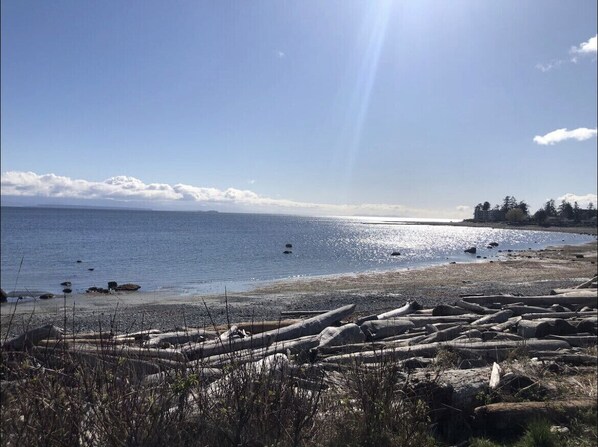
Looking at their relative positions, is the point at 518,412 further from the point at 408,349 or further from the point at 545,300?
the point at 545,300

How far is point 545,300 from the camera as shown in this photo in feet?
45.5

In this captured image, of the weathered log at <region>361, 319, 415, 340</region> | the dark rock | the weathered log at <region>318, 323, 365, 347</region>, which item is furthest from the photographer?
the dark rock

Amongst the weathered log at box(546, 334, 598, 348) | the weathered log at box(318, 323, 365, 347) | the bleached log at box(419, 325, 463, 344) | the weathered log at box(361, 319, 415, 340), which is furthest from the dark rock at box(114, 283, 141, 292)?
A: the weathered log at box(546, 334, 598, 348)

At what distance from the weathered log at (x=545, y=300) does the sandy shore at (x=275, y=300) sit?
3583 mm

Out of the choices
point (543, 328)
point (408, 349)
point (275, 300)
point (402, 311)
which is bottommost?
point (275, 300)

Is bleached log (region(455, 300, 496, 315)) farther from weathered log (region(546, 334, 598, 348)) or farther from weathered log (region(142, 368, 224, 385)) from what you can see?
weathered log (region(142, 368, 224, 385))

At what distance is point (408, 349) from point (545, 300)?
27.9 feet

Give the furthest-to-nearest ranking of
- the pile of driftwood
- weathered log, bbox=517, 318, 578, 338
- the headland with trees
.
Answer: the headland with trees, weathered log, bbox=517, 318, 578, 338, the pile of driftwood

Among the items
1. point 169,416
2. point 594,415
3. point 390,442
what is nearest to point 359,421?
point 390,442

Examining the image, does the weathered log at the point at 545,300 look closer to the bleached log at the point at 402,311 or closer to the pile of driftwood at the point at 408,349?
the pile of driftwood at the point at 408,349

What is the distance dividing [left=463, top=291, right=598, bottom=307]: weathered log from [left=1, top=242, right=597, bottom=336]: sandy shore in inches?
141

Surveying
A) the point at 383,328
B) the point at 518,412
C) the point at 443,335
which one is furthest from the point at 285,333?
the point at 518,412

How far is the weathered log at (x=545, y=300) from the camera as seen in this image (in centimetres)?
1341

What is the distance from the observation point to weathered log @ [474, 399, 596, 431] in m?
5.23
